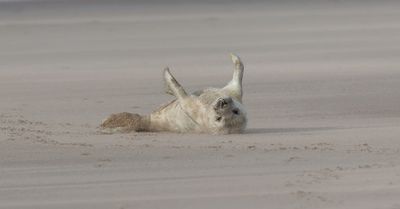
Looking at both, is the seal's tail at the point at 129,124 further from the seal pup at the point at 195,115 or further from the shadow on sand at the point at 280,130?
the shadow on sand at the point at 280,130

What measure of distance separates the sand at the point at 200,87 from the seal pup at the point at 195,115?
0.46ft

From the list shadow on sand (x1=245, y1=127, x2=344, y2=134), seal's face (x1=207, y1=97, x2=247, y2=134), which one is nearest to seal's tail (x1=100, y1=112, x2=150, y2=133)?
seal's face (x1=207, y1=97, x2=247, y2=134)

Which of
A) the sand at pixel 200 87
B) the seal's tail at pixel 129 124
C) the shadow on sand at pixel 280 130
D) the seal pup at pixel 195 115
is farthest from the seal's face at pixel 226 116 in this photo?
the seal's tail at pixel 129 124

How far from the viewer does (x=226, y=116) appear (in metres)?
10.2

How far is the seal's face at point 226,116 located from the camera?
10.1 metres

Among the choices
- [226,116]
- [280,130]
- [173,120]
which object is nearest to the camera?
[226,116]

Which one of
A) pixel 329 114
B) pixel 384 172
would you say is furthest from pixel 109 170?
pixel 329 114

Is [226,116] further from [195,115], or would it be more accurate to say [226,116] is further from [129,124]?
[129,124]

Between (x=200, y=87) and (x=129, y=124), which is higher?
(x=200, y=87)

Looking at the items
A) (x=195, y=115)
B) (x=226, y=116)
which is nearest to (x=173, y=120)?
(x=195, y=115)

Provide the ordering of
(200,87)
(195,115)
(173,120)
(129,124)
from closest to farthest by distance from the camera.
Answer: (195,115)
(173,120)
(129,124)
(200,87)

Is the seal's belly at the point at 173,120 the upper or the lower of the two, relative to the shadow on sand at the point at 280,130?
upper

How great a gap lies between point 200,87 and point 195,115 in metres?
4.44

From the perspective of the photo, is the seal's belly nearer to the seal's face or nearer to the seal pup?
the seal pup
